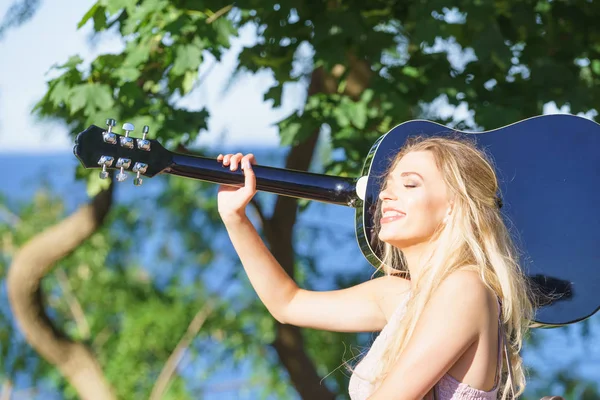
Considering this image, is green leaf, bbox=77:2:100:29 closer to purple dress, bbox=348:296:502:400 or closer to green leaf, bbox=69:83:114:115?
green leaf, bbox=69:83:114:115

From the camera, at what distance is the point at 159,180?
520 centimetres

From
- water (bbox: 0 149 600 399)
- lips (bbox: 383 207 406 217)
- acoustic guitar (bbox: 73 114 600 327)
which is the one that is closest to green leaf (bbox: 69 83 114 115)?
acoustic guitar (bbox: 73 114 600 327)

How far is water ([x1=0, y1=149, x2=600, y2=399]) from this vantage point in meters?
4.69

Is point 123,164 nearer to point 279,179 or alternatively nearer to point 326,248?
point 279,179

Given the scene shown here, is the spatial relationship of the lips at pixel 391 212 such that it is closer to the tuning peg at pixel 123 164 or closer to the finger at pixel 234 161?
the finger at pixel 234 161

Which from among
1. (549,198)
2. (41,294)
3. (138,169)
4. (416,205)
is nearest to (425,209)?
(416,205)

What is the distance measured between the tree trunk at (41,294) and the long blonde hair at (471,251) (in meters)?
2.09

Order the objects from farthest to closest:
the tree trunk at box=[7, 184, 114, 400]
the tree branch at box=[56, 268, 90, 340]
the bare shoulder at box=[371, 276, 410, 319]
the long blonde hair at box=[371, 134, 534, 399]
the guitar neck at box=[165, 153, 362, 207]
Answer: the tree branch at box=[56, 268, 90, 340] → the tree trunk at box=[7, 184, 114, 400] → the bare shoulder at box=[371, 276, 410, 319] → the guitar neck at box=[165, 153, 362, 207] → the long blonde hair at box=[371, 134, 534, 399]

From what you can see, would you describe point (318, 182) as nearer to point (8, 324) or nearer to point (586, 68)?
point (586, 68)

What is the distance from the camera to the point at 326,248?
16.1ft

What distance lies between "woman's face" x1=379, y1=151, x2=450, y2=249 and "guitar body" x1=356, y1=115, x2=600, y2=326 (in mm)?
145

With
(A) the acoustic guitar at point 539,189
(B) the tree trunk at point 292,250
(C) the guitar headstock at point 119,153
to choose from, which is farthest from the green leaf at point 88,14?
(B) the tree trunk at point 292,250

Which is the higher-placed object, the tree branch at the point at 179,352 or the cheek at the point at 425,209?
the cheek at the point at 425,209

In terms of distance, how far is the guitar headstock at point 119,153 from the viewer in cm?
148
